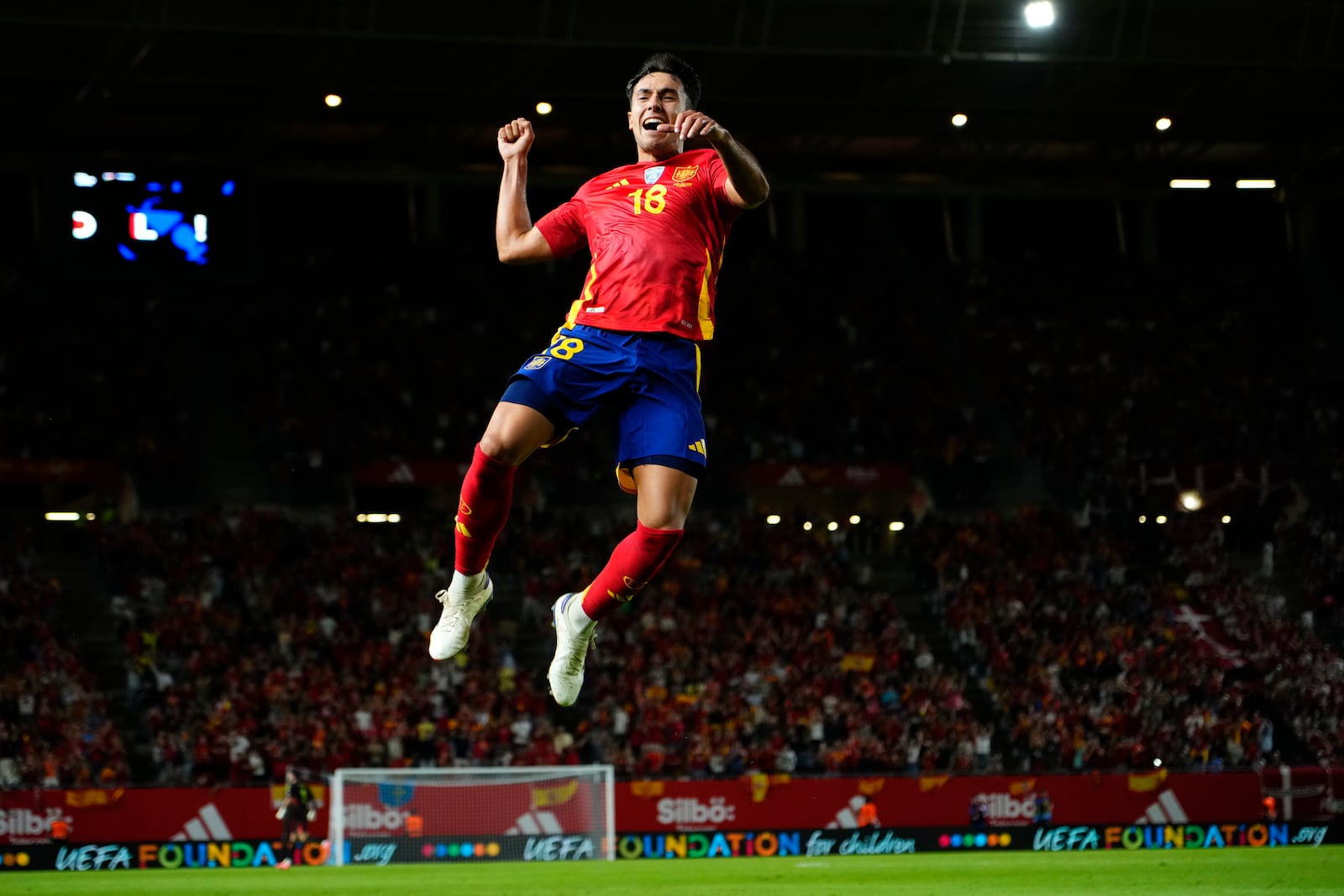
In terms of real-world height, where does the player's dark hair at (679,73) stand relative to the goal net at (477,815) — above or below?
above

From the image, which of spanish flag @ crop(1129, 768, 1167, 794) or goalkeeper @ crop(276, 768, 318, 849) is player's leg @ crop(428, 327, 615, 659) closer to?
goalkeeper @ crop(276, 768, 318, 849)

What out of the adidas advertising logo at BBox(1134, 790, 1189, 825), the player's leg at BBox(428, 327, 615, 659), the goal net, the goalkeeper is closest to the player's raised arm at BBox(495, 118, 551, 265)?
the player's leg at BBox(428, 327, 615, 659)

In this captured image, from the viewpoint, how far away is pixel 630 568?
8.34 metres

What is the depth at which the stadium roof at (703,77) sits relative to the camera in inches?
1123

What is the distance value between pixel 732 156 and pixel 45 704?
20127 millimetres

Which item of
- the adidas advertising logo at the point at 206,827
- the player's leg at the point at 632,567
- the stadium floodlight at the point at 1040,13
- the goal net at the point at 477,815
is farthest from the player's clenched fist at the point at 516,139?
the stadium floodlight at the point at 1040,13

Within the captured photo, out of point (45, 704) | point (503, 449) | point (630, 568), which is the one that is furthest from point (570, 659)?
point (45, 704)

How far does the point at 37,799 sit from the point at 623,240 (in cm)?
1654

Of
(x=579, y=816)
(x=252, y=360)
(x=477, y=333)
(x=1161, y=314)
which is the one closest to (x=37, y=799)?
(x=579, y=816)

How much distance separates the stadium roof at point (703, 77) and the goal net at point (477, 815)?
12.3 metres

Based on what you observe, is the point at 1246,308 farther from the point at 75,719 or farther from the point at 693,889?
the point at 693,889

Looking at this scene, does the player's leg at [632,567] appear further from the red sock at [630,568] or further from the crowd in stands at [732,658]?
the crowd in stands at [732,658]

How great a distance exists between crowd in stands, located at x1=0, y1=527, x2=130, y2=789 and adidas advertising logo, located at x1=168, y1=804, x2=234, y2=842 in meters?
1.20

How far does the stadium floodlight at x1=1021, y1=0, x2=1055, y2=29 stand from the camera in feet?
95.0
